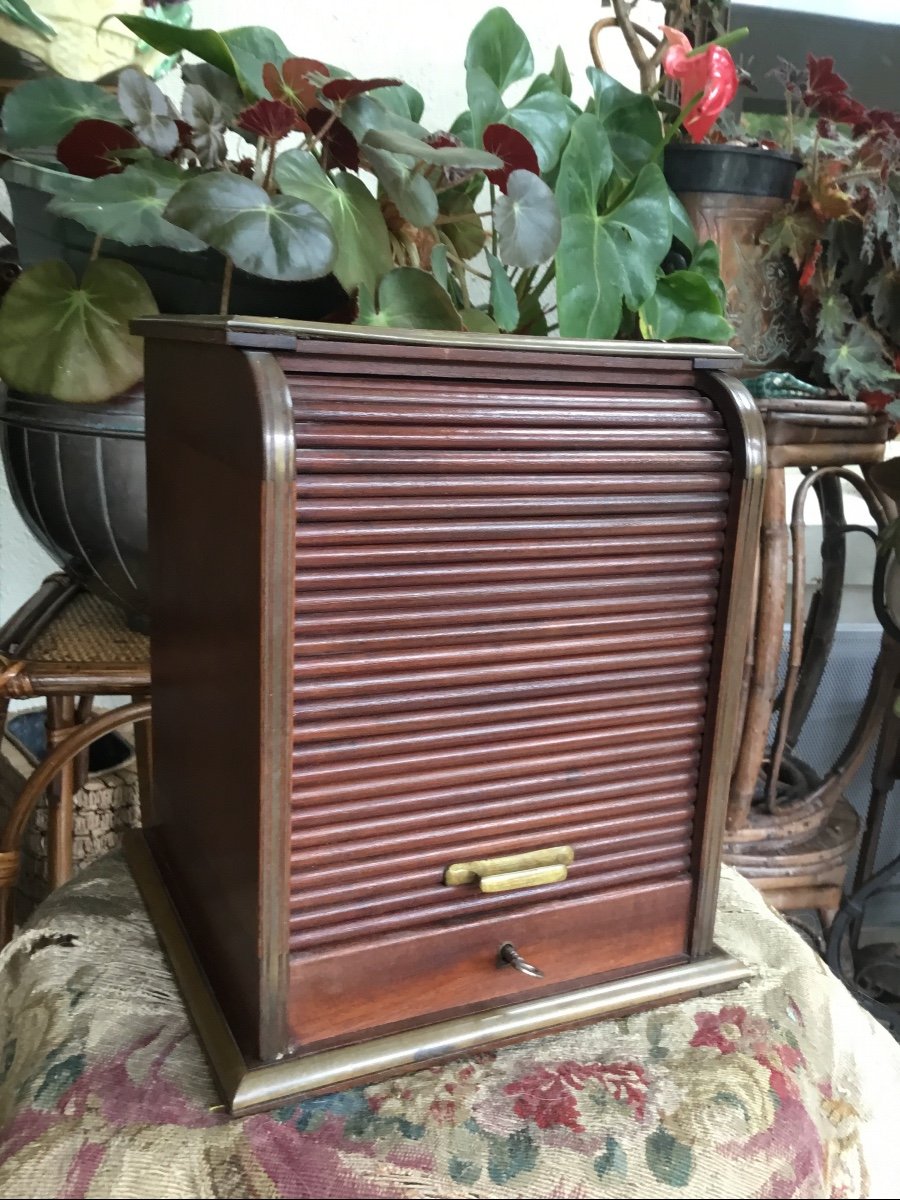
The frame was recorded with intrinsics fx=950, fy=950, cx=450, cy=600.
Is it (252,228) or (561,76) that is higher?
(561,76)

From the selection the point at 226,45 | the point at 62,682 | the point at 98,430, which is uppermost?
the point at 226,45

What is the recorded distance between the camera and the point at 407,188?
26.4 inches

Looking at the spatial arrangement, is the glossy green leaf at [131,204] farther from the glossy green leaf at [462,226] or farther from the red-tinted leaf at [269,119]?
the glossy green leaf at [462,226]

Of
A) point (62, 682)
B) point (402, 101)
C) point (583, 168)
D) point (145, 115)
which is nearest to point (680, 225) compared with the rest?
point (583, 168)

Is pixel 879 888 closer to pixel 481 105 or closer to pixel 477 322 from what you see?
pixel 477 322

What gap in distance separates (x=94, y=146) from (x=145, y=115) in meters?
0.06

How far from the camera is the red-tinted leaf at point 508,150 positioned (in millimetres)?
A: 703

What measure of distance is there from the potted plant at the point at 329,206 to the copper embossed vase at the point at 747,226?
0.16 meters

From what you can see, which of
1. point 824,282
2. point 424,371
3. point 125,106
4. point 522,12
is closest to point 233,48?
point 125,106

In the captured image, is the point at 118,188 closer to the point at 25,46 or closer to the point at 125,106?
the point at 125,106

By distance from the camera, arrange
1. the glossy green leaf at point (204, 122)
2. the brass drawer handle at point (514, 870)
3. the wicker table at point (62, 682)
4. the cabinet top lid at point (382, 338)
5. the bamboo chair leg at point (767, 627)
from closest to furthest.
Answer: the cabinet top lid at point (382, 338)
the brass drawer handle at point (514, 870)
the glossy green leaf at point (204, 122)
the wicker table at point (62, 682)
the bamboo chair leg at point (767, 627)

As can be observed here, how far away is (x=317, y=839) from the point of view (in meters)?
→ 0.59

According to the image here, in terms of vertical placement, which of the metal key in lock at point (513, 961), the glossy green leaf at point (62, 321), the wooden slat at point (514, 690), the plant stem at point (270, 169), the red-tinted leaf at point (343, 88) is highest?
the red-tinted leaf at point (343, 88)

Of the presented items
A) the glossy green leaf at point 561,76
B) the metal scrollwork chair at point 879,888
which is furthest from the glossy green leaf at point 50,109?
the metal scrollwork chair at point 879,888
